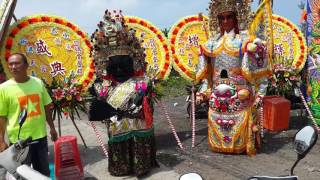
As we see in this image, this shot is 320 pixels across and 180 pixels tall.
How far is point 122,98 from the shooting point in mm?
5352

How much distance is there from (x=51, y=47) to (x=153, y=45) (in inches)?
71.2

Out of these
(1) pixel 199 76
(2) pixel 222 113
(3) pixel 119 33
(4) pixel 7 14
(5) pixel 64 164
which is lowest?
(5) pixel 64 164

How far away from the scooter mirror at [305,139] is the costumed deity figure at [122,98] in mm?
2781

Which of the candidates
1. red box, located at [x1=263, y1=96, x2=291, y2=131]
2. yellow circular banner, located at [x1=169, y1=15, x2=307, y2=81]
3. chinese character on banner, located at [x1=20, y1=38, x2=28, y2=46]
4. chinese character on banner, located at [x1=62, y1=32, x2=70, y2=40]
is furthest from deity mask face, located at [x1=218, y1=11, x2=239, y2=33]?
chinese character on banner, located at [x1=20, y1=38, x2=28, y2=46]

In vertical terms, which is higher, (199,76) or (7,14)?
(7,14)

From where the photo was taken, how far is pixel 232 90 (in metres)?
6.02

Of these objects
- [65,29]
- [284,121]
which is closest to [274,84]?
[284,121]

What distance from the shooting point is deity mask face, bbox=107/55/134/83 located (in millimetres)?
5484

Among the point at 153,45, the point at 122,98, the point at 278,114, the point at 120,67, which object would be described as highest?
the point at 153,45

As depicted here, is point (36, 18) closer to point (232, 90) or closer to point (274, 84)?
point (232, 90)

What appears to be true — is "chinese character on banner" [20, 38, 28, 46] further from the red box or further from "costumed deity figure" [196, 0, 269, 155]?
the red box

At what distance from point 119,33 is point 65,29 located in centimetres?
117

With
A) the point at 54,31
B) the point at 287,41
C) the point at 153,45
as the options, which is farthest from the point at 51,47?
the point at 287,41

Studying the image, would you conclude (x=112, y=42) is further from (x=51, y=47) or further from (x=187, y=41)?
(x=187, y=41)
